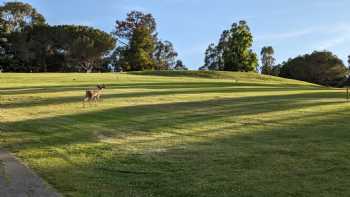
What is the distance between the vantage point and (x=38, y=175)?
1018 centimetres

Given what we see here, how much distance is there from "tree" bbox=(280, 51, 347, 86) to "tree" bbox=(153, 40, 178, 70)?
26668mm

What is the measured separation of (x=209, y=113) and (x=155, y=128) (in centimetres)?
446

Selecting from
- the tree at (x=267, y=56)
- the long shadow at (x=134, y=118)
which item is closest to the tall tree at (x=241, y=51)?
the tree at (x=267, y=56)

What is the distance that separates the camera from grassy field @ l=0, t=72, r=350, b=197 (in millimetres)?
9391

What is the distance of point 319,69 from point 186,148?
3702 inches

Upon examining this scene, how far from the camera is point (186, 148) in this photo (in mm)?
12945

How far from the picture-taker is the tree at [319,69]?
10262cm

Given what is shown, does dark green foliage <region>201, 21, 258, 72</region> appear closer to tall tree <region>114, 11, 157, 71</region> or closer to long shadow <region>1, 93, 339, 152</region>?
tall tree <region>114, 11, 157, 71</region>

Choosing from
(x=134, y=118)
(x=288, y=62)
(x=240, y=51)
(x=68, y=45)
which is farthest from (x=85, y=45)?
(x=134, y=118)

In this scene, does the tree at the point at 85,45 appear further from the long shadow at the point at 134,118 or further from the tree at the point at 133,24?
the long shadow at the point at 134,118

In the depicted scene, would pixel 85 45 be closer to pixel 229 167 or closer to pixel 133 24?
pixel 133 24

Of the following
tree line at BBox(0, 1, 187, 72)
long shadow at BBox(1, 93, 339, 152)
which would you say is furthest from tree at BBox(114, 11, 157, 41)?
long shadow at BBox(1, 93, 339, 152)

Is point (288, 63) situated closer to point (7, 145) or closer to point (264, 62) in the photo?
point (264, 62)

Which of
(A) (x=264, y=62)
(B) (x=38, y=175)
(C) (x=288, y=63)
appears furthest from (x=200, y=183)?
(A) (x=264, y=62)
